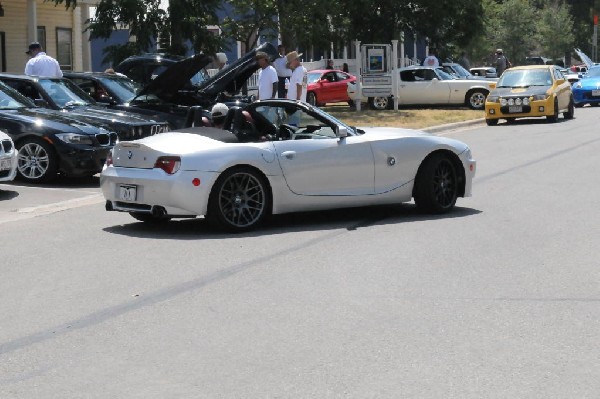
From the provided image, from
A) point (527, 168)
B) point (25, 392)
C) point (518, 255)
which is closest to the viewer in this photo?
point (25, 392)

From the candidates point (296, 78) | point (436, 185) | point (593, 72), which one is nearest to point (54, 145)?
point (436, 185)

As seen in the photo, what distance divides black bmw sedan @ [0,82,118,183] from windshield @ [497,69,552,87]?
627 inches

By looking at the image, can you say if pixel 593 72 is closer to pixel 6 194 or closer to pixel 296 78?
pixel 296 78

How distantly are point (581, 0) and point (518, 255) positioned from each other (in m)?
97.4

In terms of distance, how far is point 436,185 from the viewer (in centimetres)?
1220

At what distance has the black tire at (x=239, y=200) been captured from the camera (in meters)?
10.9

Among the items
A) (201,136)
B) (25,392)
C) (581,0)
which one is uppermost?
(581,0)

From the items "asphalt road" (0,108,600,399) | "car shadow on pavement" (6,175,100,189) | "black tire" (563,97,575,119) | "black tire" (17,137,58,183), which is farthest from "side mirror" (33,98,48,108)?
"black tire" (563,97,575,119)

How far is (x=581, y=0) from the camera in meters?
103

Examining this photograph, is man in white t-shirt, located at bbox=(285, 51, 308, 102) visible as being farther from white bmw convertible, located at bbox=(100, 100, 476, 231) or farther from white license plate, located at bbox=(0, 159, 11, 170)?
white bmw convertible, located at bbox=(100, 100, 476, 231)

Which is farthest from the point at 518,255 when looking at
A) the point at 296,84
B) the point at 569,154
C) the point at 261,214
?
the point at 296,84

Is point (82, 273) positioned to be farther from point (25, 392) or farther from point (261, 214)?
point (25, 392)

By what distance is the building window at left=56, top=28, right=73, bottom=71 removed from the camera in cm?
3981

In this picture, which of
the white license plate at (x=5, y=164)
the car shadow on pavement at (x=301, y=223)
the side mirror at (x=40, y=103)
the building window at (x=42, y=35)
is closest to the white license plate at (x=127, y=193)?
the car shadow on pavement at (x=301, y=223)
